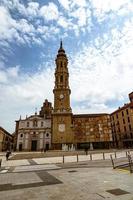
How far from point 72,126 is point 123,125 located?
1686 centimetres

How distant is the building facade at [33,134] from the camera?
62.9m

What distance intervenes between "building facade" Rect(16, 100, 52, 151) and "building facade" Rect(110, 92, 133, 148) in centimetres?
2418

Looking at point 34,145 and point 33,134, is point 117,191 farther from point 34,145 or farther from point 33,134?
point 33,134

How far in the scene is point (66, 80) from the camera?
64.8m

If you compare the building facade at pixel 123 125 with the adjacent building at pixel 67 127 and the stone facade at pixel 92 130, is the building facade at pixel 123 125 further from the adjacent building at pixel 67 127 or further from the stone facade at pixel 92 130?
the stone facade at pixel 92 130

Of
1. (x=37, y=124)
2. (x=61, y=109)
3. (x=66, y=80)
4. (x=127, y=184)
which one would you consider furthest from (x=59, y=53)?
(x=127, y=184)

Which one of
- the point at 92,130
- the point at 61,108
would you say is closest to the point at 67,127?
the point at 61,108

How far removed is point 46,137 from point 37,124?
6086 millimetres

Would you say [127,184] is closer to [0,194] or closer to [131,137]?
[0,194]

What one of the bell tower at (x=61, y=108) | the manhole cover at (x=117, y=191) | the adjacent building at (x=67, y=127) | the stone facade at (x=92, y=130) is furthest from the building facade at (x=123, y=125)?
the manhole cover at (x=117, y=191)

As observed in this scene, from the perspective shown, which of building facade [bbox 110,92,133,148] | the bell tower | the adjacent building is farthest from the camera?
the bell tower

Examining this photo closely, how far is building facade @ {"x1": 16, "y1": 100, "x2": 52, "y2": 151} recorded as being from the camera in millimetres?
62884

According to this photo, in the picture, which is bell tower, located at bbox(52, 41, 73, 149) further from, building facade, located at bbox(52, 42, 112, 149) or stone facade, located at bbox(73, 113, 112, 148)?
stone facade, located at bbox(73, 113, 112, 148)

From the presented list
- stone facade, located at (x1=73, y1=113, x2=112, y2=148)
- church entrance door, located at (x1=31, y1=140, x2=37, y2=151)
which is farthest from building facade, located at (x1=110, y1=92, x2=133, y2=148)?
church entrance door, located at (x1=31, y1=140, x2=37, y2=151)
